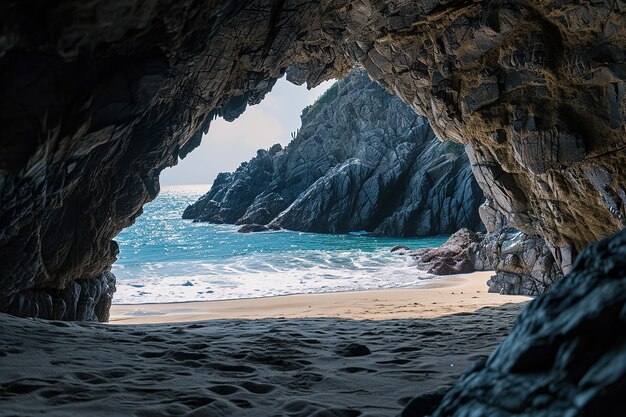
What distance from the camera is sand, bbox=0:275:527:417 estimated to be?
3.14m

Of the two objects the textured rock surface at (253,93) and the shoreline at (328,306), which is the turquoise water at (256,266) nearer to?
the shoreline at (328,306)

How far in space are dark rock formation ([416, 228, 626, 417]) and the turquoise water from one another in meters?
14.4

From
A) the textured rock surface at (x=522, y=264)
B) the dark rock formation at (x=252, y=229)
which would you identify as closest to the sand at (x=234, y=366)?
the textured rock surface at (x=522, y=264)

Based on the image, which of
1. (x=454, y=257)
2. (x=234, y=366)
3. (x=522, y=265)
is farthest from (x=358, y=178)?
(x=234, y=366)

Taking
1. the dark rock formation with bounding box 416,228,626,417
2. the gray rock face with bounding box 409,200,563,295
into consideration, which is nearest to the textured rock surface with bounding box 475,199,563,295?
the gray rock face with bounding box 409,200,563,295

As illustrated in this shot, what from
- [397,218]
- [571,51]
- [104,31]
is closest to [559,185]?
[571,51]

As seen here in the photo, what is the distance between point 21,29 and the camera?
2760 millimetres

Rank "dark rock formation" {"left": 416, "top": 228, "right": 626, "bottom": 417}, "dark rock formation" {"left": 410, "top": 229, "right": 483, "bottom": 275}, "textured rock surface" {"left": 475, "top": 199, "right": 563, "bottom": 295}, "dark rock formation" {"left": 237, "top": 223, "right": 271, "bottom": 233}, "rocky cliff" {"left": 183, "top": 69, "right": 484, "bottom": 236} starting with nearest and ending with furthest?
1. "dark rock formation" {"left": 416, "top": 228, "right": 626, "bottom": 417}
2. "textured rock surface" {"left": 475, "top": 199, "right": 563, "bottom": 295}
3. "dark rock formation" {"left": 410, "top": 229, "right": 483, "bottom": 275}
4. "rocky cliff" {"left": 183, "top": 69, "right": 484, "bottom": 236}
5. "dark rock formation" {"left": 237, "top": 223, "right": 271, "bottom": 233}

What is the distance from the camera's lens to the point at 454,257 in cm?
2123

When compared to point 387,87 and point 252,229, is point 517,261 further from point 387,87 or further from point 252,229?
point 252,229

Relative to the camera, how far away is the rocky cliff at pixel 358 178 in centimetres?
4225

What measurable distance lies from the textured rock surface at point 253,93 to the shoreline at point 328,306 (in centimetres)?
231

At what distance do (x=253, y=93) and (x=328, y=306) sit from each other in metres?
5.97

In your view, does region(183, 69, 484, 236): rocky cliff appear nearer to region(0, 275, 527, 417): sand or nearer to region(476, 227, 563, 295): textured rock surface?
region(476, 227, 563, 295): textured rock surface
